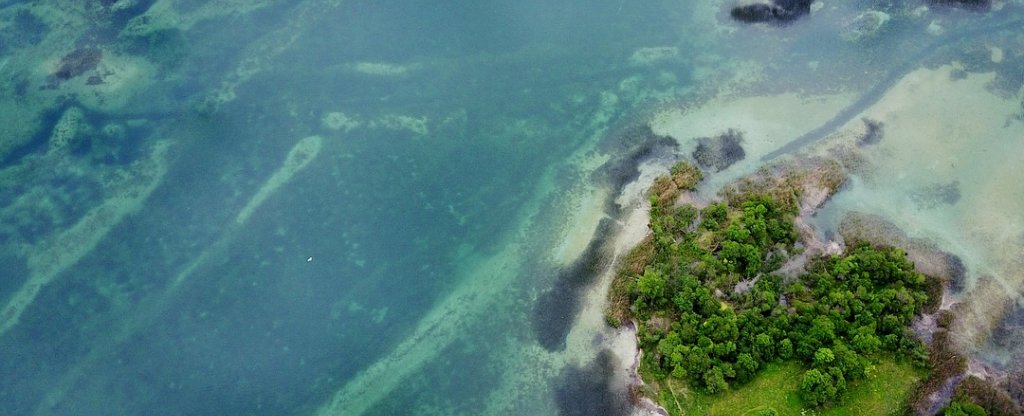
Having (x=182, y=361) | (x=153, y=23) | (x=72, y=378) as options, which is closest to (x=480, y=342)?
(x=182, y=361)

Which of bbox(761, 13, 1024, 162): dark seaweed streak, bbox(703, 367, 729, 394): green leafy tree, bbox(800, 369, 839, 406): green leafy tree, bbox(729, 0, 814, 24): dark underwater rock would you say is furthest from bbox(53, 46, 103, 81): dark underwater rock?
bbox(800, 369, 839, 406): green leafy tree

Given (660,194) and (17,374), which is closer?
(17,374)

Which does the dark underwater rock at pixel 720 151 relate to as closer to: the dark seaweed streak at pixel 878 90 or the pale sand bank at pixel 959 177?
the dark seaweed streak at pixel 878 90

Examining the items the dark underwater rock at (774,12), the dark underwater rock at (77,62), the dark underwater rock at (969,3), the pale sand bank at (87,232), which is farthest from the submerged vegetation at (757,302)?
the dark underwater rock at (77,62)

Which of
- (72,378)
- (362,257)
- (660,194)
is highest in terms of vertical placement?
(660,194)

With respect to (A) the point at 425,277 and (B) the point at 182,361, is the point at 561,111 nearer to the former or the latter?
(A) the point at 425,277

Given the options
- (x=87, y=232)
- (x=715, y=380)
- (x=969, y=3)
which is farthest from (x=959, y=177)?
Result: (x=87, y=232)
